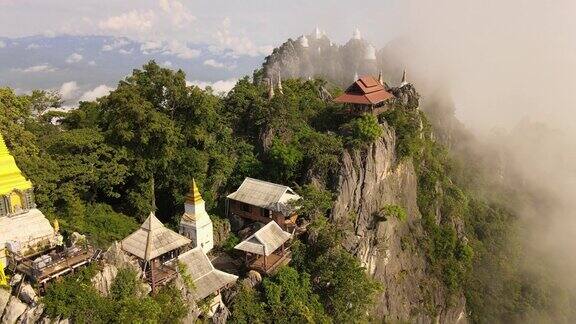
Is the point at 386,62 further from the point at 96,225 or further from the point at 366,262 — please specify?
the point at 96,225

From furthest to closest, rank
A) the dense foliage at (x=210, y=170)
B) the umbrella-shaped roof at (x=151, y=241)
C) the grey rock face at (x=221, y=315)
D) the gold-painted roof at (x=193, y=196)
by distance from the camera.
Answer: the gold-painted roof at (x=193, y=196), the dense foliage at (x=210, y=170), the grey rock face at (x=221, y=315), the umbrella-shaped roof at (x=151, y=241)

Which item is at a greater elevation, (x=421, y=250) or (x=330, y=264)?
(x=330, y=264)

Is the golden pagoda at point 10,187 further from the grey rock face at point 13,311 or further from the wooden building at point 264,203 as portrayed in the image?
the wooden building at point 264,203

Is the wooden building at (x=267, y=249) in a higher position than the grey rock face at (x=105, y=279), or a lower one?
lower

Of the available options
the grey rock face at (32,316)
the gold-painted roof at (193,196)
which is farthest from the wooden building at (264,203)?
the grey rock face at (32,316)

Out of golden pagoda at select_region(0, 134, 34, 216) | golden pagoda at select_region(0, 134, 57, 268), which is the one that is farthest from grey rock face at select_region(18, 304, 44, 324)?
golden pagoda at select_region(0, 134, 34, 216)

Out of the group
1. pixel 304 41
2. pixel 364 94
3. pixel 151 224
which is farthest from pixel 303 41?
pixel 151 224

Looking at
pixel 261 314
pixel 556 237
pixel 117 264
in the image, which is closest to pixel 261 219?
pixel 261 314

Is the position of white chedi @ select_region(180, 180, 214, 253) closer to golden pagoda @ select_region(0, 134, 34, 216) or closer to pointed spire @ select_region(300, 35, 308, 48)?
golden pagoda @ select_region(0, 134, 34, 216)
